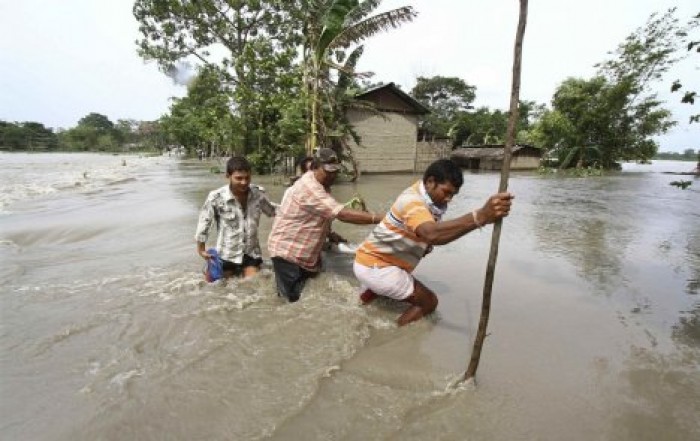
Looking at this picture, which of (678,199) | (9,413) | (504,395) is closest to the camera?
(9,413)

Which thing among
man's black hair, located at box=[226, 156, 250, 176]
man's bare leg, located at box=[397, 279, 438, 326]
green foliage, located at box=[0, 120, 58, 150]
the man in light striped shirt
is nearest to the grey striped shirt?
man's black hair, located at box=[226, 156, 250, 176]

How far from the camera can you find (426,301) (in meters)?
3.74

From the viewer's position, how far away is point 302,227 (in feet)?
13.6

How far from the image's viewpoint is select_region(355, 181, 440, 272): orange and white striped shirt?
316 cm

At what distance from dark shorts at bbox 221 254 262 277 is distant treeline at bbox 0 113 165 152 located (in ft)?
227

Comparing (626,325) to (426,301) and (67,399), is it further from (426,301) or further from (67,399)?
(67,399)

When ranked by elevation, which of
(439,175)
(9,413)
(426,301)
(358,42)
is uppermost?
(358,42)

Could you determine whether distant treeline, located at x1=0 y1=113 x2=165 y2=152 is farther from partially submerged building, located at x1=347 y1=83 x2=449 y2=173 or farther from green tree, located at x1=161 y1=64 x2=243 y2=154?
partially submerged building, located at x1=347 y1=83 x2=449 y2=173

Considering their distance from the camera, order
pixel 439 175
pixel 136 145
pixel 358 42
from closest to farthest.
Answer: pixel 439 175 → pixel 358 42 → pixel 136 145

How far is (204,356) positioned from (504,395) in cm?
208

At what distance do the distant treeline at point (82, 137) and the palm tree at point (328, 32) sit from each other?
61.4 meters

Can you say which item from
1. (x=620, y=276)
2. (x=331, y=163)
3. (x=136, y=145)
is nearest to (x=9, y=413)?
(x=331, y=163)

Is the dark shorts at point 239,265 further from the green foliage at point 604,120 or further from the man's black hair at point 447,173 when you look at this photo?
the green foliage at point 604,120

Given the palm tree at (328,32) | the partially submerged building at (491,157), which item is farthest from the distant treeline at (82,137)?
the palm tree at (328,32)
